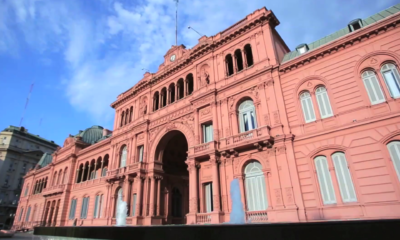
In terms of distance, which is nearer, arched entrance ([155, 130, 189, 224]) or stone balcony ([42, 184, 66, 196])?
arched entrance ([155, 130, 189, 224])

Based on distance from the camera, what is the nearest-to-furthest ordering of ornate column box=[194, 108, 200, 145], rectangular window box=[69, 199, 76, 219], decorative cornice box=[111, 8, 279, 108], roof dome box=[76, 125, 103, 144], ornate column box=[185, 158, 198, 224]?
ornate column box=[185, 158, 198, 224] < decorative cornice box=[111, 8, 279, 108] < ornate column box=[194, 108, 200, 145] < rectangular window box=[69, 199, 76, 219] < roof dome box=[76, 125, 103, 144]

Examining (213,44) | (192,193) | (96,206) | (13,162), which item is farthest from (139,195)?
(13,162)

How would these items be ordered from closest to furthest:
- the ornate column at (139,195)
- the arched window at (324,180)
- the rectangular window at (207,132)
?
the arched window at (324,180) → the rectangular window at (207,132) → the ornate column at (139,195)

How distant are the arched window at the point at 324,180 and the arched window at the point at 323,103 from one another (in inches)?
114

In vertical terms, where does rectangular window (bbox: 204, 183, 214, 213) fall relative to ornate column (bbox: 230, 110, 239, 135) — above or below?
below

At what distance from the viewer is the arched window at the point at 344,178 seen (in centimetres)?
1240

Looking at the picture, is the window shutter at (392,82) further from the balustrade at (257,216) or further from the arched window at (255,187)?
the balustrade at (257,216)

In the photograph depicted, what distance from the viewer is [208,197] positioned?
Result: 18.2 meters

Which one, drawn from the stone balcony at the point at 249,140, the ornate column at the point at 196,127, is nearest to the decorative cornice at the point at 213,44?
the ornate column at the point at 196,127

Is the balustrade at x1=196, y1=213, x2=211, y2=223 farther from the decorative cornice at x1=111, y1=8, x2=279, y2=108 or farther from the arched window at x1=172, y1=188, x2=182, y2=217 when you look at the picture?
the decorative cornice at x1=111, y1=8, x2=279, y2=108

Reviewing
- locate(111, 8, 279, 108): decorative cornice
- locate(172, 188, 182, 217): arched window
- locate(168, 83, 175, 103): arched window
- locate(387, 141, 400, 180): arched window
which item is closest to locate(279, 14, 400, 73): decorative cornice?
locate(111, 8, 279, 108): decorative cornice

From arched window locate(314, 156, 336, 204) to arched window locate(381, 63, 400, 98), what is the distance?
5.20m

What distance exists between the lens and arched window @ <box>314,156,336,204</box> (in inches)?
511

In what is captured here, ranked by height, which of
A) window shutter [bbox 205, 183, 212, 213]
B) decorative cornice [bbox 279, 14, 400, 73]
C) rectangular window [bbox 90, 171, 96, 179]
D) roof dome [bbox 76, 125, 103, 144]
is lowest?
window shutter [bbox 205, 183, 212, 213]
